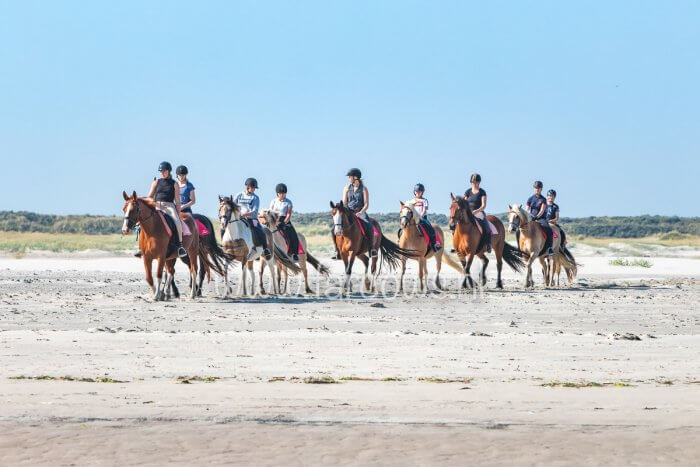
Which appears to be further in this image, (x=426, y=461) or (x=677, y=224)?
(x=677, y=224)

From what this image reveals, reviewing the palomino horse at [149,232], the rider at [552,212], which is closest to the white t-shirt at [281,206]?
the palomino horse at [149,232]

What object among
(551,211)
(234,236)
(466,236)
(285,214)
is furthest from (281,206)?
(551,211)

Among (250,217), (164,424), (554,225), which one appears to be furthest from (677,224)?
(164,424)

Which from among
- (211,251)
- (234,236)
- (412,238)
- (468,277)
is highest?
(234,236)

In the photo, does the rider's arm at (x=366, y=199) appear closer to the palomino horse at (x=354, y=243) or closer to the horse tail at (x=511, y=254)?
the palomino horse at (x=354, y=243)

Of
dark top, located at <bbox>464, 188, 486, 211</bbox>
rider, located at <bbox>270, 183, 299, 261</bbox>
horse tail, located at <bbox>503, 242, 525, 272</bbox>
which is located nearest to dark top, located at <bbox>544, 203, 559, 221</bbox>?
horse tail, located at <bbox>503, 242, 525, 272</bbox>

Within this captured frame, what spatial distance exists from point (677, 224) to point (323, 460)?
259 ft

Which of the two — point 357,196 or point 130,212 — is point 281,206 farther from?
point 130,212

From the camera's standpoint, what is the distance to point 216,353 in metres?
12.1

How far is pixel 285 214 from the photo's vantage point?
23.5m

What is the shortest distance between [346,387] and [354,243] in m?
13.8

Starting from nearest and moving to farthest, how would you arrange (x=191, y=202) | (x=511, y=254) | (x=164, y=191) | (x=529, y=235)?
(x=164, y=191), (x=191, y=202), (x=529, y=235), (x=511, y=254)

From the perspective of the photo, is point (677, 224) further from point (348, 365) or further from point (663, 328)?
point (348, 365)

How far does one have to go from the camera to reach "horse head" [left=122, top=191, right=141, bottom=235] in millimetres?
19375
